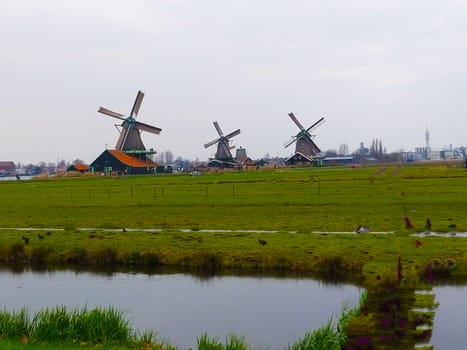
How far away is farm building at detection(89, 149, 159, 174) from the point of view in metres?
134

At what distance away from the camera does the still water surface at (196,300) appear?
17.4 m

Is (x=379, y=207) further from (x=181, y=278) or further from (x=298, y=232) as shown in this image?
(x=181, y=278)

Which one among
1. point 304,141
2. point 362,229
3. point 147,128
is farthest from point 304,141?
point 362,229

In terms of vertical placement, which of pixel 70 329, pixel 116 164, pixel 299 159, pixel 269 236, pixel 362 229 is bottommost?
pixel 70 329

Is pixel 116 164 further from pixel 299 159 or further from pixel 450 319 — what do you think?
pixel 450 319

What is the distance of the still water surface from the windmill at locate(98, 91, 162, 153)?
117 metres

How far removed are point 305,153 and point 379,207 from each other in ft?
407

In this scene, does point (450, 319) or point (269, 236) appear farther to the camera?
point (269, 236)

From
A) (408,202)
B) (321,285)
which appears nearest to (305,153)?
(408,202)

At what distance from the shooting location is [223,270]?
25.3m

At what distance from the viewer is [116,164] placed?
134750mm

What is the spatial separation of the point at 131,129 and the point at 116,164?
449 inches

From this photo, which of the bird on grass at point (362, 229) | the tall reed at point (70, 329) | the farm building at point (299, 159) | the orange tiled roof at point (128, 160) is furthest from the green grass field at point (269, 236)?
the farm building at point (299, 159)

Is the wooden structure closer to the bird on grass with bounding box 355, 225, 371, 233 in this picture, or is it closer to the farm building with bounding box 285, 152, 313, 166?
the farm building with bounding box 285, 152, 313, 166
